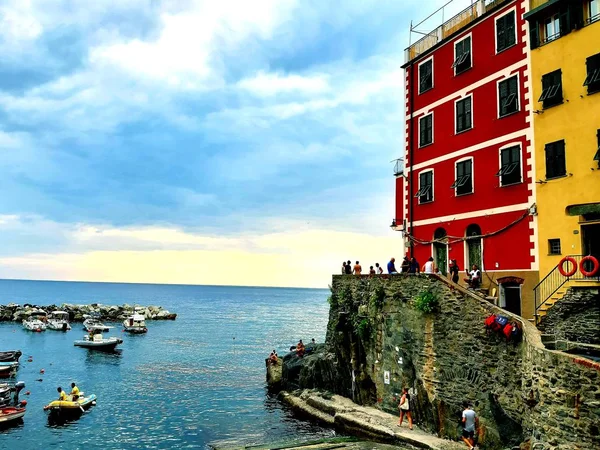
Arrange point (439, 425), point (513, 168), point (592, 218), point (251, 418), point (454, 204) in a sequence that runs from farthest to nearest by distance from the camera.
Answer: point (251, 418) < point (454, 204) < point (513, 168) < point (439, 425) < point (592, 218)

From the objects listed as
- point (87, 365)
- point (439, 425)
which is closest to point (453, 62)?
point (439, 425)

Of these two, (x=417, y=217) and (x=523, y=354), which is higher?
(x=417, y=217)

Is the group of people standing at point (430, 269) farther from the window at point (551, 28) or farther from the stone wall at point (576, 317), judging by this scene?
the window at point (551, 28)

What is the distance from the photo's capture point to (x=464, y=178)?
26531 mm

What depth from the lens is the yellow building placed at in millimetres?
20203

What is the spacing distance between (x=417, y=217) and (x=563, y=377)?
1767 cm

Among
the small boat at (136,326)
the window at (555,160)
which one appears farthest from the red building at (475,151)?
the small boat at (136,326)

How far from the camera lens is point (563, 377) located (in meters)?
13.3

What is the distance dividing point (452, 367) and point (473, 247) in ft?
25.3

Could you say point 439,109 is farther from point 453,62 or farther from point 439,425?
point 439,425

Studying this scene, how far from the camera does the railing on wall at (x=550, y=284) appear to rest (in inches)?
787

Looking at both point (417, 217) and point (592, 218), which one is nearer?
point (592, 218)

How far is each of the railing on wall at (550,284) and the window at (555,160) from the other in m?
3.99

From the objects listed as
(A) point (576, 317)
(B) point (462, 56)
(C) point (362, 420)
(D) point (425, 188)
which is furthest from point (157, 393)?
(B) point (462, 56)
